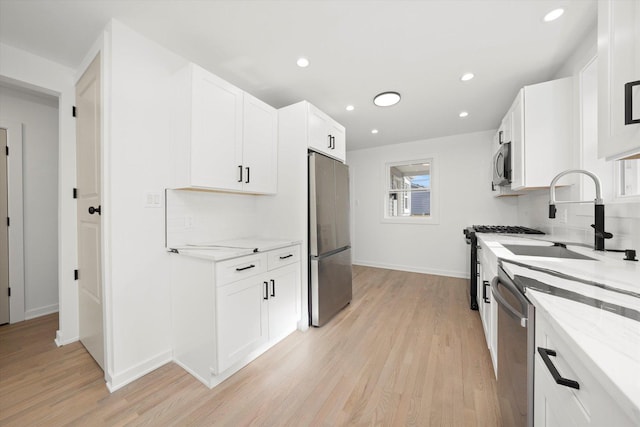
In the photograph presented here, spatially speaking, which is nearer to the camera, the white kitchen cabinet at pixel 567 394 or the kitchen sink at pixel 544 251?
the white kitchen cabinet at pixel 567 394

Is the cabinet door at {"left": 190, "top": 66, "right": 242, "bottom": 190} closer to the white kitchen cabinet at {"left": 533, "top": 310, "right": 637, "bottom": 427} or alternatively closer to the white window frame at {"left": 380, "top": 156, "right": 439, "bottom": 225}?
the white kitchen cabinet at {"left": 533, "top": 310, "right": 637, "bottom": 427}

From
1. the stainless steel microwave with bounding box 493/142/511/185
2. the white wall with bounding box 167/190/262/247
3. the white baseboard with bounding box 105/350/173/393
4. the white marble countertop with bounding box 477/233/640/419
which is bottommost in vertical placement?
the white baseboard with bounding box 105/350/173/393

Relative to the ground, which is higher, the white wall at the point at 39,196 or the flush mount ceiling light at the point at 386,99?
the flush mount ceiling light at the point at 386,99

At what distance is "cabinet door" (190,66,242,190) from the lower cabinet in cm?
66

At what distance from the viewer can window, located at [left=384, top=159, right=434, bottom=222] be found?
178 inches

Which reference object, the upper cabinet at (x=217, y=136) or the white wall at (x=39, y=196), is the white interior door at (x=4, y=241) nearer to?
the white wall at (x=39, y=196)

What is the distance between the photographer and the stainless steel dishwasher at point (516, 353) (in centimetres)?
84

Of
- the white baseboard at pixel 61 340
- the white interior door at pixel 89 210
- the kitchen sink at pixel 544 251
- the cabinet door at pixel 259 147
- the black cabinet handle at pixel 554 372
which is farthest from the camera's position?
the cabinet door at pixel 259 147

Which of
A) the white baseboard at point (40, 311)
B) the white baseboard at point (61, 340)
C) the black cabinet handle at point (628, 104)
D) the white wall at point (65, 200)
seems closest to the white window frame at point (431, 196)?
the black cabinet handle at point (628, 104)

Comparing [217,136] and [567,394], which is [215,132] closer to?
[217,136]

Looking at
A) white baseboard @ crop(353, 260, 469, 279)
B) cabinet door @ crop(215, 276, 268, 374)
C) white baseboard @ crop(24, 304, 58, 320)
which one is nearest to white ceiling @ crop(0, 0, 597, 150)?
cabinet door @ crop(215, 276, 268, 374)

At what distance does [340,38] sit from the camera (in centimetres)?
187

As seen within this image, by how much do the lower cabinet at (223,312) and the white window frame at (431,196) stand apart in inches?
126

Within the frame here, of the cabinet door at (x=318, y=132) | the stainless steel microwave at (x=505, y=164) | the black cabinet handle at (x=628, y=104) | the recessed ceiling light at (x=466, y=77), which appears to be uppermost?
the recessed ceiling light at (x=466, y=77)
